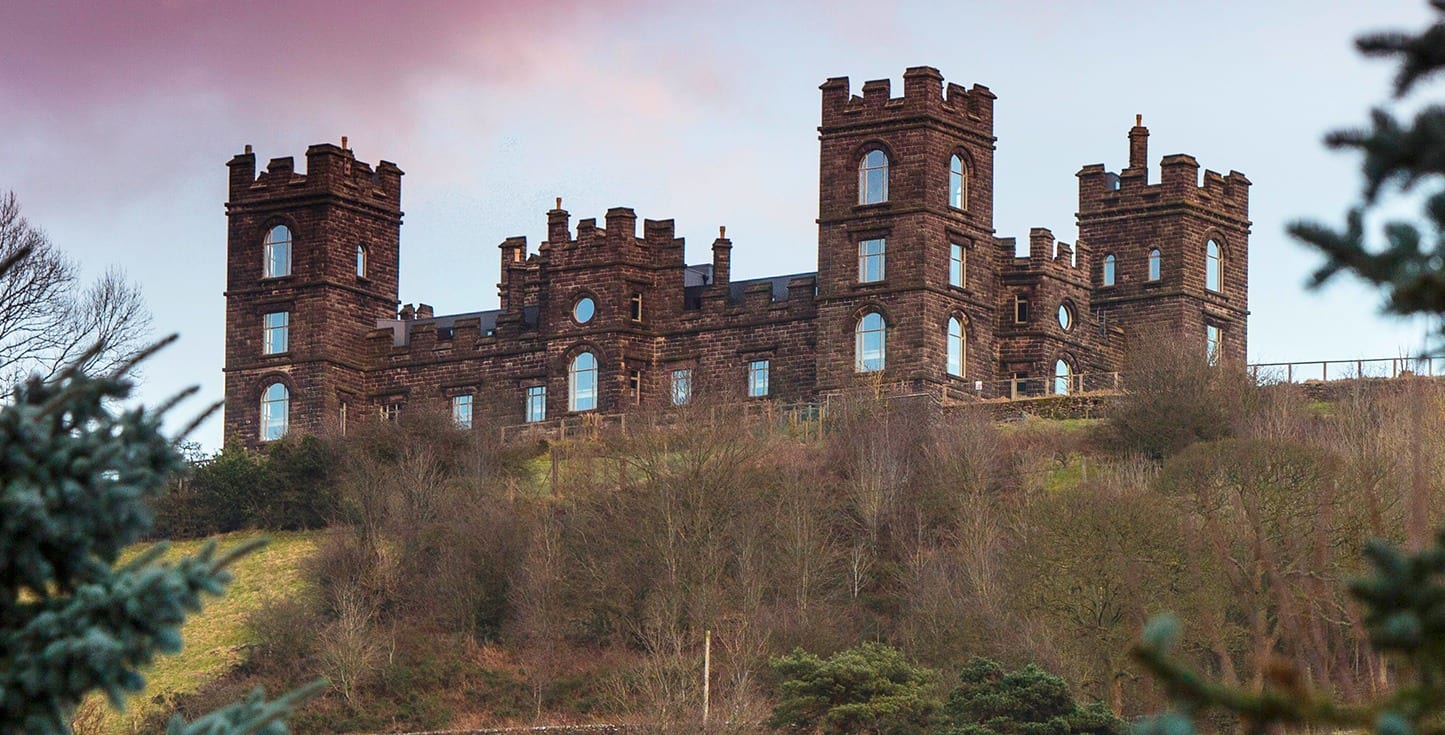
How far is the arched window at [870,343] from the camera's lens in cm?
6300

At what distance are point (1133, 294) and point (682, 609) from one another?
995 inches

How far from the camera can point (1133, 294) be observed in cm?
7125

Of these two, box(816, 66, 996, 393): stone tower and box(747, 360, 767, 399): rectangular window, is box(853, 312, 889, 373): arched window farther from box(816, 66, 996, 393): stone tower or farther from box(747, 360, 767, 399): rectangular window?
box(747, 360, 767, 399): rectangular window

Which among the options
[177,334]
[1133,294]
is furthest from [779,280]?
[177,334]

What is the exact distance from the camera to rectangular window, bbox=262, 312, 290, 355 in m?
71.1

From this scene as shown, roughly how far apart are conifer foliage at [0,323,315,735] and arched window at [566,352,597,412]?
60.2m

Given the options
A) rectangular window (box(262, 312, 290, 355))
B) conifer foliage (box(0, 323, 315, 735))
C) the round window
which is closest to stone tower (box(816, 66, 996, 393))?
the round window

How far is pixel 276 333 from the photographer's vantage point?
234 ft

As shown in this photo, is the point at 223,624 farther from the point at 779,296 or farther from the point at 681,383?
the point at 779,296

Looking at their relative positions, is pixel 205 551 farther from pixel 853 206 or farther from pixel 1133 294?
pixel 1133 294

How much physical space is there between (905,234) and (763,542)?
46.1 ft

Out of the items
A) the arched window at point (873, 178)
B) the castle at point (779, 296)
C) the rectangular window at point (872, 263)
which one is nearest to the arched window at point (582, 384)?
the castle at point (779, 296)

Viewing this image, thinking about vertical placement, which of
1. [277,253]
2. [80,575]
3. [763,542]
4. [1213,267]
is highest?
[277,253]

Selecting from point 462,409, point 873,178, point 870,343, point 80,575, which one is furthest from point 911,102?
point 80,575
